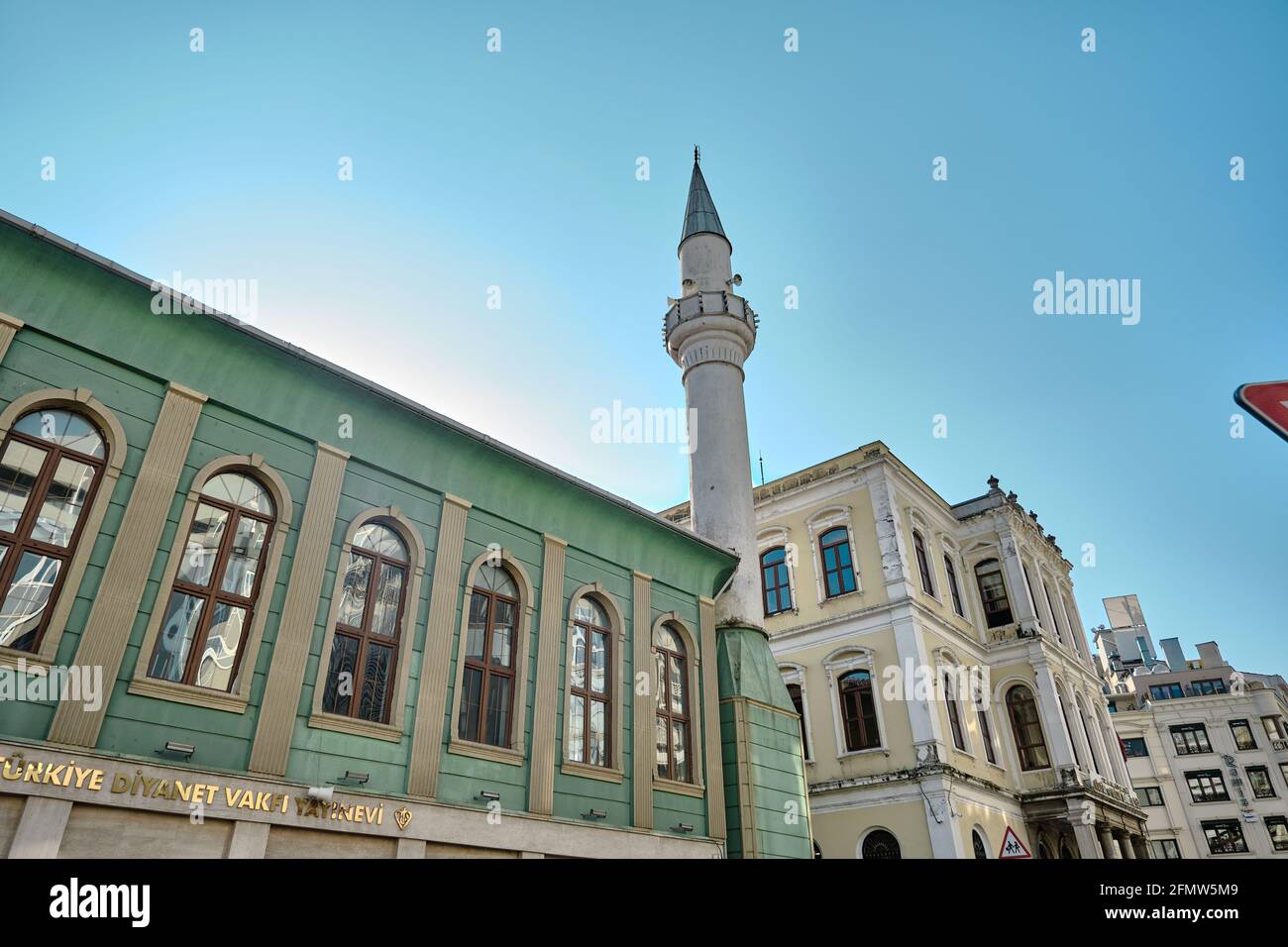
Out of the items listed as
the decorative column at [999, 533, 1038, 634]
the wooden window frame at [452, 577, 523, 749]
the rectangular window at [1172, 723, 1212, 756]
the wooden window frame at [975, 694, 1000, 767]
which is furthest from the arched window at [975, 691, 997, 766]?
the rectangular window at [1172, 723, 1212, 756]

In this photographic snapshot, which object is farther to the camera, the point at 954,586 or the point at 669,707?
the point at 954,586

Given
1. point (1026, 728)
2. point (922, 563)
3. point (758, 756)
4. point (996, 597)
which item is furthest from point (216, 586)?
point (996, 597)

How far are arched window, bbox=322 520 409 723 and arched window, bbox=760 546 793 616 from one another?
708 inches

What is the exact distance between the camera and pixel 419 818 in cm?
1066

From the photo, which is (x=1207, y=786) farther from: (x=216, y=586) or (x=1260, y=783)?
(x=216, y=586)

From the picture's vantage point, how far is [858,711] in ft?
82.9

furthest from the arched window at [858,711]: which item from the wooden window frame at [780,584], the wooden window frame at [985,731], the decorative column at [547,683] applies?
the decorative column at [547,683]

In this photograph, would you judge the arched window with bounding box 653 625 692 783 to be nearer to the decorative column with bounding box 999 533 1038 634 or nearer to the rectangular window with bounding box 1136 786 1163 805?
the decorative column with bounding box 999 533 1038 634

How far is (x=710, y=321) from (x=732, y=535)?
19.0 ft

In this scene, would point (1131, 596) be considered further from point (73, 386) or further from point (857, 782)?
point (73, 386)

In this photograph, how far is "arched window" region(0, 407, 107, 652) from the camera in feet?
28.2
